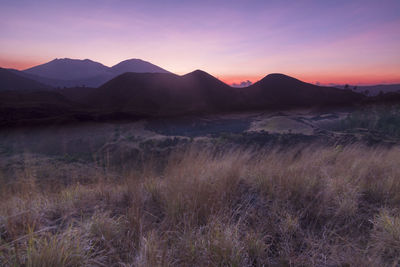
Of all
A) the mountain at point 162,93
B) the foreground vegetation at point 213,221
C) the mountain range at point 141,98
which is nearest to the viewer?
the foreground vegetation at point 213,221

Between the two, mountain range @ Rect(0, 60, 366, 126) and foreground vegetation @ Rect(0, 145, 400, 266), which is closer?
foreground vegetation @ Rect(0, 145, 400, 266)

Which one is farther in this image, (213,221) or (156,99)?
(156,99)

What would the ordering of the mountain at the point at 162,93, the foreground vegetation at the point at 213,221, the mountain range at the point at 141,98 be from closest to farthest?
1. the foreground vegetation at the point at 213,221
2. the mountain range at the point at 141,98
3. the mountain at the point at 162,93

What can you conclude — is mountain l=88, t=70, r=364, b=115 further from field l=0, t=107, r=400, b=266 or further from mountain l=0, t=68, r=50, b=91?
field l=0, t=107, r=400, b=266

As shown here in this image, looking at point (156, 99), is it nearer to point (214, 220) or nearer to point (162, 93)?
point (162, 93)

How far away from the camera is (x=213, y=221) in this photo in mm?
1858

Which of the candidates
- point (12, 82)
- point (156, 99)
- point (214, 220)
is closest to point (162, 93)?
point (156, 99)

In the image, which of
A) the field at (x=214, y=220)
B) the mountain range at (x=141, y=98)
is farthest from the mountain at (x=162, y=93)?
the field at (x=214, y=220)

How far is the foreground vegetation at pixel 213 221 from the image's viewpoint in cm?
156

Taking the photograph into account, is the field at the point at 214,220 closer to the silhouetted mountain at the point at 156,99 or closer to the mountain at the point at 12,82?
the silhouetted mountain at the point at 156,99

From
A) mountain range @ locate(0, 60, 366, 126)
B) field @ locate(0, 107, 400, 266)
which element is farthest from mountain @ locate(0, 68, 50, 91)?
field @ locate(0, 107, 400, 266)

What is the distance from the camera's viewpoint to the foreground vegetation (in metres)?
1.56

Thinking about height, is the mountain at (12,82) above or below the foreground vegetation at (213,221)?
above

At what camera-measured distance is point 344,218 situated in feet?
7.55
